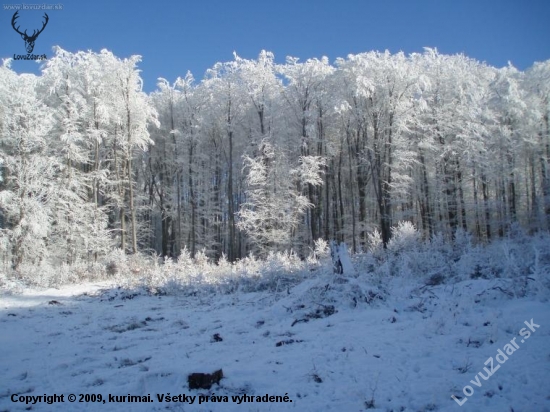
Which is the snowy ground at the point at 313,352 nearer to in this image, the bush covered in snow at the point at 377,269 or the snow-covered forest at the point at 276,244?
the snow-covered forest at the point at 276,244

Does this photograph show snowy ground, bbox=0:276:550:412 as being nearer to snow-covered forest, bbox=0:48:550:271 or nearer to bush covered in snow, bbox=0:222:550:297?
bush covered in snow, bbox=0:222:550:297

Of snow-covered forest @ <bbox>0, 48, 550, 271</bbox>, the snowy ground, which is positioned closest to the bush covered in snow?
the snowy ground

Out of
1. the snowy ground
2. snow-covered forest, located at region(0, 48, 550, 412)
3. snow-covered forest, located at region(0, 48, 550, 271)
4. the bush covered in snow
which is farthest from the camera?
snow-covered forest, located at region(0, 48, 550, 271)

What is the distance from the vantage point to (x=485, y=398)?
3.19 meters

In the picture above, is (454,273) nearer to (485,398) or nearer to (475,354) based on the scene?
(475,354)

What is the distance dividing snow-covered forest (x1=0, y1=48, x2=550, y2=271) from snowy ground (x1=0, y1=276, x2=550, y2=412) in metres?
11.4

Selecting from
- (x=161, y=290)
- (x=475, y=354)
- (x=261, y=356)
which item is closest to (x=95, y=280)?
(x=161, y=290)

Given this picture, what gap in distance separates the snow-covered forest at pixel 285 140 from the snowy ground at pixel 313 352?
11423mm

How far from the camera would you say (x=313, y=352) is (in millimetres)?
4812

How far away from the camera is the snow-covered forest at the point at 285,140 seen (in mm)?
19531

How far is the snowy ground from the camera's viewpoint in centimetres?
347

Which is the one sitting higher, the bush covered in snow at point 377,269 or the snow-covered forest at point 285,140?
the snow-covered forest at point 285,140

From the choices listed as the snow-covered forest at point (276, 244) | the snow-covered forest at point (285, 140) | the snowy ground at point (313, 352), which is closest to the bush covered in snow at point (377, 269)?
the snow-covered forest at point (276, 244)

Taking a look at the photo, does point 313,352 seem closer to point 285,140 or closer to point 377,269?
point 377,269
